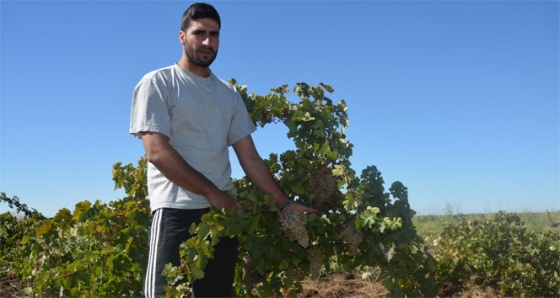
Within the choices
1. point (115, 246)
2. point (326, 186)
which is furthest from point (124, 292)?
point (326, 186)

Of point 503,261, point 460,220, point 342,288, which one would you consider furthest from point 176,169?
point 460,220

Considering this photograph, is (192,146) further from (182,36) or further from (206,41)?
(182,36)

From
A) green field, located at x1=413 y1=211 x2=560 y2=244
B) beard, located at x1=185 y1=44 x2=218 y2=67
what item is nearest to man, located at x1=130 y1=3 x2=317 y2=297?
beard, located at x1=185 y1=44 x2=218 y2=67

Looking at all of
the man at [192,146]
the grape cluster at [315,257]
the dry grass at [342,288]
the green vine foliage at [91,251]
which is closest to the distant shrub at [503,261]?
the dry grass at [342,288]

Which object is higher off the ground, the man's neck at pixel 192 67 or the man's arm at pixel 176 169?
the man's neck at pixel 192 67

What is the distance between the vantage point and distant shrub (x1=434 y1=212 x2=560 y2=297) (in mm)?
7547

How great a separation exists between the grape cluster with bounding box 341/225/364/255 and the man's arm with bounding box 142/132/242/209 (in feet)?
3.59

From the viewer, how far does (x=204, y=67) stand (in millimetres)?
4469

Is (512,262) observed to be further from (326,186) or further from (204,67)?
(204,67)

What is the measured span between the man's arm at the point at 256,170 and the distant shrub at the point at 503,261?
3.43m

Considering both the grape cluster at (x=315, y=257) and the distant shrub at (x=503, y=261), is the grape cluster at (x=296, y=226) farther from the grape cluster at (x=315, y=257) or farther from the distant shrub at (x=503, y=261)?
the distant shrub at (x=503, y=261)

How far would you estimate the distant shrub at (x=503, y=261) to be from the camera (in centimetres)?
755

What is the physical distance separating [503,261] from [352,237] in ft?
13.8

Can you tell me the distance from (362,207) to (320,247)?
784 mm
